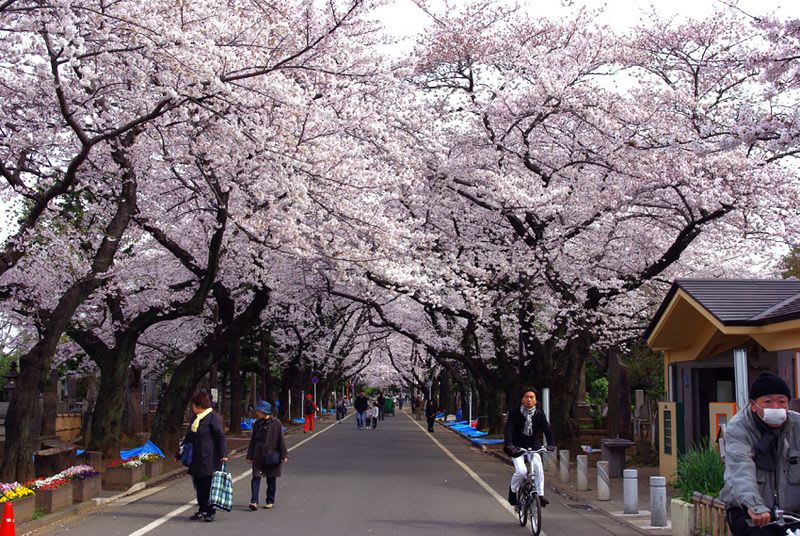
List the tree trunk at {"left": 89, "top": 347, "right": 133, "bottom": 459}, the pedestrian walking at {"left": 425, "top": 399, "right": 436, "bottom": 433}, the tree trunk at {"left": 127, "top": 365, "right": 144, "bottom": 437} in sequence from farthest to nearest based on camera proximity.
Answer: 1. the pedestrian walking at {"left": 425, "top": 399, "right": 436, "bottom": 433}
2. the tree trunk at {"left": 127, "top": 365, "right": 144, "bottom": 437}
3. the tree trunk at {"left": 89, "top": 347, "right": 133, "bottom": 459}

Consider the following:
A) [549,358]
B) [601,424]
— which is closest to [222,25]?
[549,358]

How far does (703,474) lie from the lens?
36.7 feet

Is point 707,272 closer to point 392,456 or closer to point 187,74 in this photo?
point 392,456

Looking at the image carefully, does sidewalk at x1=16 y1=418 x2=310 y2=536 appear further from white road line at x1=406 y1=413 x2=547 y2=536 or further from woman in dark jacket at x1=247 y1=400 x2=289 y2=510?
white road line at x1=406 y1=413 x2=547 y2=536

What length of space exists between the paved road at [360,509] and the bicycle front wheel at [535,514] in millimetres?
413

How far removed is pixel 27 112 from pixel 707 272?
19.5 metres

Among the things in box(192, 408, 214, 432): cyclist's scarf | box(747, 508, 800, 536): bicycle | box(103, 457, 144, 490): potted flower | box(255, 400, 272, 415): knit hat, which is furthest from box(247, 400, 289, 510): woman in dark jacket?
box(747, 508, 800, 536): bicycle

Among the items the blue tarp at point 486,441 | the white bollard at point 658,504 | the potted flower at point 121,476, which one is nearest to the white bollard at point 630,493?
the white bollard at point 658,504

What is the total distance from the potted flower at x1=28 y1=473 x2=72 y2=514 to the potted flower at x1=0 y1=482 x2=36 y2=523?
14.0 inches

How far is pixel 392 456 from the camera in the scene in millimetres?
27188

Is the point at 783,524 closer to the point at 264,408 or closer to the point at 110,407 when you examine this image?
the point at 264,408

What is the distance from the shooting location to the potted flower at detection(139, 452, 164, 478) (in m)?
18.2

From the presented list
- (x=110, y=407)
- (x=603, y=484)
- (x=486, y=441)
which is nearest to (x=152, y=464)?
(x=110, y=407)

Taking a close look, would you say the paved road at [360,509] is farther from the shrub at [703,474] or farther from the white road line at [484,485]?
the shrub at [703,474]
